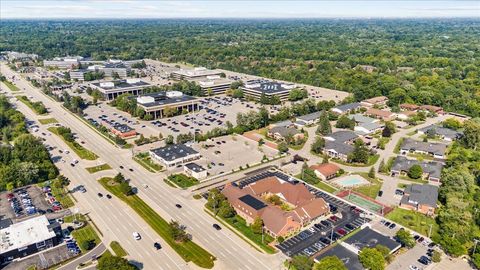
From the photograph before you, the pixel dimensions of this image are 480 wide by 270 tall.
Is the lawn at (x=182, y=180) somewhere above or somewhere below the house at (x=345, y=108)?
below

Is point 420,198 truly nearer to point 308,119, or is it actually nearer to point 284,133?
point 284,133

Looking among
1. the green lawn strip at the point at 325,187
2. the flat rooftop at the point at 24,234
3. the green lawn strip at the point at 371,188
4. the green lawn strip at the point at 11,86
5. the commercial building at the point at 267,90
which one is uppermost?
the commercial building at the point at 267,90

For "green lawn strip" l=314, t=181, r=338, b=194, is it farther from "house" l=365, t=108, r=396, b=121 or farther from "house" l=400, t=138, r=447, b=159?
"house" l=365, t=108, r=396, b=121

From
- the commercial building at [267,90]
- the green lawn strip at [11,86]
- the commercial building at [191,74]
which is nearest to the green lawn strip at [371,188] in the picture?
the commercial building at [267,90]

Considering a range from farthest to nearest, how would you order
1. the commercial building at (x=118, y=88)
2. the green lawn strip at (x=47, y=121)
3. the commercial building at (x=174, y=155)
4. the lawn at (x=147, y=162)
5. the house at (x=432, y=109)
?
the commercial building at (x=118, y=88) → the house at (x=432, y=109) → the green lawn strip at (x=47, y=121) → the commercial building at (x=174, y=155) → the lawn at (x=147, y=162)

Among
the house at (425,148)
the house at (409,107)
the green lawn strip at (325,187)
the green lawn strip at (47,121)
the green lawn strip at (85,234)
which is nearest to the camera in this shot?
the green lawn strip at (85,234)

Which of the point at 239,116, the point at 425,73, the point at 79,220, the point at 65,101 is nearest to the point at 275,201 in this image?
the point at 79,220

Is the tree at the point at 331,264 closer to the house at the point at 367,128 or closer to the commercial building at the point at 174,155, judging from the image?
the commercial building at the point at 174,155
